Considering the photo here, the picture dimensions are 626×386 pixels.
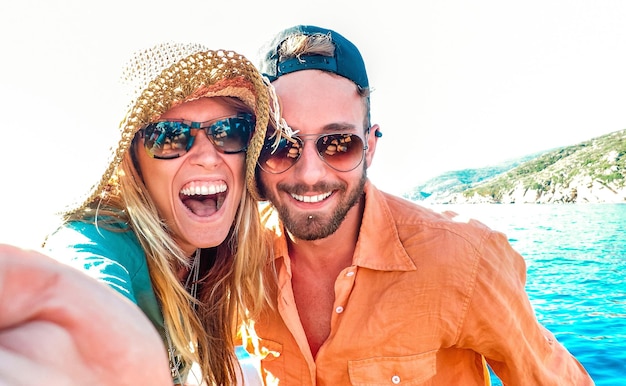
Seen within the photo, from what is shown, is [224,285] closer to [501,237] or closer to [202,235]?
[202,235]

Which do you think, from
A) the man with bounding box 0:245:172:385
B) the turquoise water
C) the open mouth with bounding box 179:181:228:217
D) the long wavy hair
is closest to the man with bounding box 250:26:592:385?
Result: the long wavy hair

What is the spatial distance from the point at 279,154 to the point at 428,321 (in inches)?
49.6

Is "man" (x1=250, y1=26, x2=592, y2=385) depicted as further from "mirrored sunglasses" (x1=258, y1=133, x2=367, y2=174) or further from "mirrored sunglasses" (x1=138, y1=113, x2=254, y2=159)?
"mirrored sunglasses" (x1=138, y1=113, x2=254, y2=159)

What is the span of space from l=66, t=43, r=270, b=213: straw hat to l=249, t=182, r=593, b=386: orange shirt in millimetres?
1226

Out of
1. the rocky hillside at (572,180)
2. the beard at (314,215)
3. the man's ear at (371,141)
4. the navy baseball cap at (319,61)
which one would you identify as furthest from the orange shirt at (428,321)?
the rocky hillside at (572,180)

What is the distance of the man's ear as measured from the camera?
125 inches

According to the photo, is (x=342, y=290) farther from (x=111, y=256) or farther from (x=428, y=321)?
(x=111, y=256)

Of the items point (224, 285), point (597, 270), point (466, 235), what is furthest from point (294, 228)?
point (597, 270)

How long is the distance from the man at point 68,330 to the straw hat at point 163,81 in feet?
5.00

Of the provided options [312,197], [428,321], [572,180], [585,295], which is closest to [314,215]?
[312,197]

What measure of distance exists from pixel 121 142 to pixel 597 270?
60.1 feet

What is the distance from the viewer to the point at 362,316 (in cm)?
266

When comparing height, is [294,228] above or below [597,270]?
above

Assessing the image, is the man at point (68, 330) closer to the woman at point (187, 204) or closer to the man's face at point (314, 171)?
the woman at point (187, 204)
